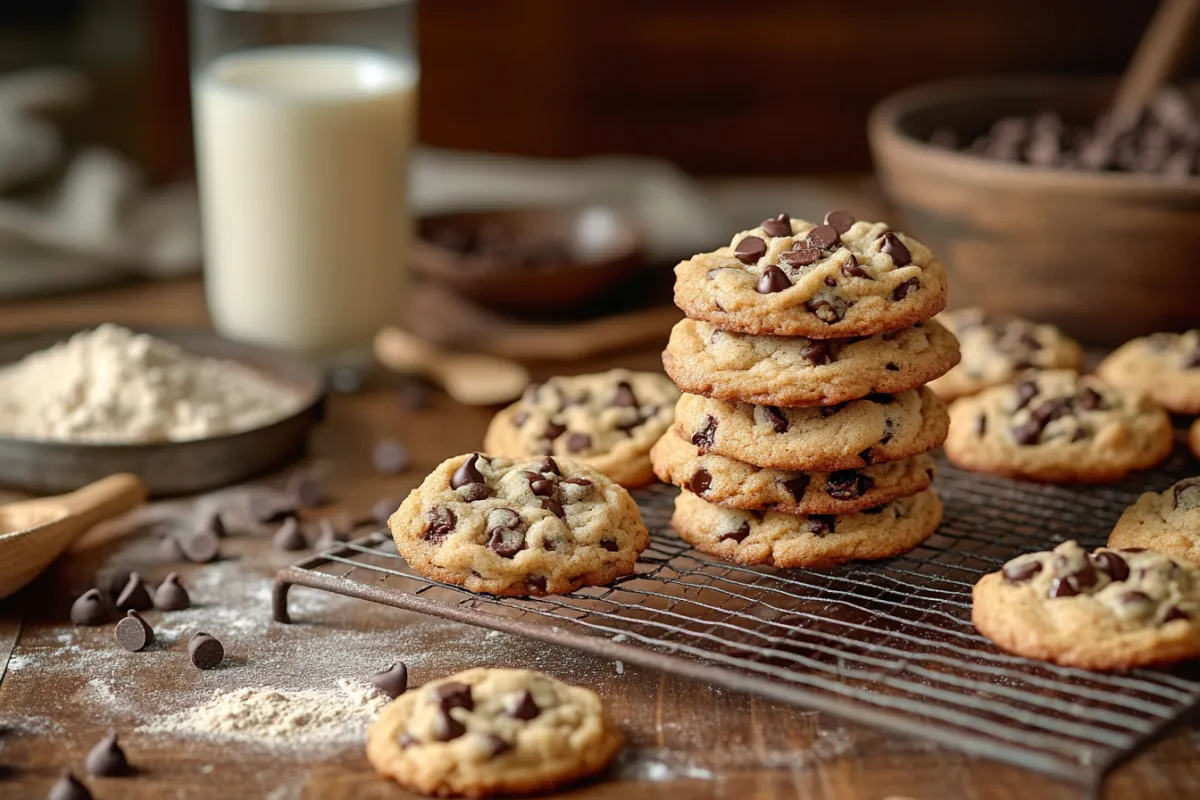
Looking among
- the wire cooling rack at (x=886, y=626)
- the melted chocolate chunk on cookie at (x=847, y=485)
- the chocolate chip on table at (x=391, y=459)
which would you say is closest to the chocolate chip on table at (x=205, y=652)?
the wire cooling rack at (x=886, y=626)

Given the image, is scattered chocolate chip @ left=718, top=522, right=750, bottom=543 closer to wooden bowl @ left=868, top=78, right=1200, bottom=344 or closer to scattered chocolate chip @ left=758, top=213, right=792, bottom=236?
scattered chocolate chip @ left=758, top=213, right=792, bottom=236

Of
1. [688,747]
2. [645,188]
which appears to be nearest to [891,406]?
[688,747]

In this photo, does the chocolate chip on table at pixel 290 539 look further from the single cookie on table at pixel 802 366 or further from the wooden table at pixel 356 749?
the single cookie on table at pixel 802 366

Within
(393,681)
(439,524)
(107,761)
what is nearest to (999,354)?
(439,524)

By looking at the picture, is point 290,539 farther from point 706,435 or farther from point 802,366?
point 802,366

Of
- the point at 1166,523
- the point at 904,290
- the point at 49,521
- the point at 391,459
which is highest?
the point at 904,290
